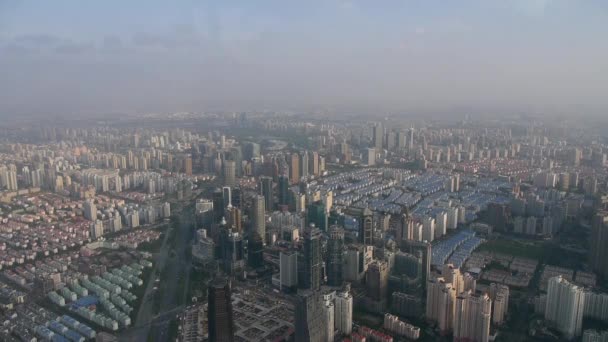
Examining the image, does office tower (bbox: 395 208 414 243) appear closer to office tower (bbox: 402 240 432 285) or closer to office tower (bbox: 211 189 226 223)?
office tower (bbox: 402 240 432 285)

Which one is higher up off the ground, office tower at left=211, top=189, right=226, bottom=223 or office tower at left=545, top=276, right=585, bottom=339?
office tower at left=211, top=189, right=226, bottom=223

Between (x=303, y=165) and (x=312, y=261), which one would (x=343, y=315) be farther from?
(x=303, y=165)

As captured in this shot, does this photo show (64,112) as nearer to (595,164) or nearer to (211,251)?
(211,251)

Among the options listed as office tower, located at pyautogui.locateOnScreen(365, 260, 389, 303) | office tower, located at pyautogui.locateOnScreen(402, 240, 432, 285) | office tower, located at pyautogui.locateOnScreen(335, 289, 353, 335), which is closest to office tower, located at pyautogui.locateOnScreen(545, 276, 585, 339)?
office tower, located at pyautogui.locateOnScreen(402, 240, 432, 285)

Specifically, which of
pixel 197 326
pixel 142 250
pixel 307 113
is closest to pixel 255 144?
pixel 307 113

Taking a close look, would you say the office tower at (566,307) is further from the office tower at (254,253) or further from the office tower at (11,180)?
the office tower at (11,180)

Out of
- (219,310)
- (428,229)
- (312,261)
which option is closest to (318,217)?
(428,229)
